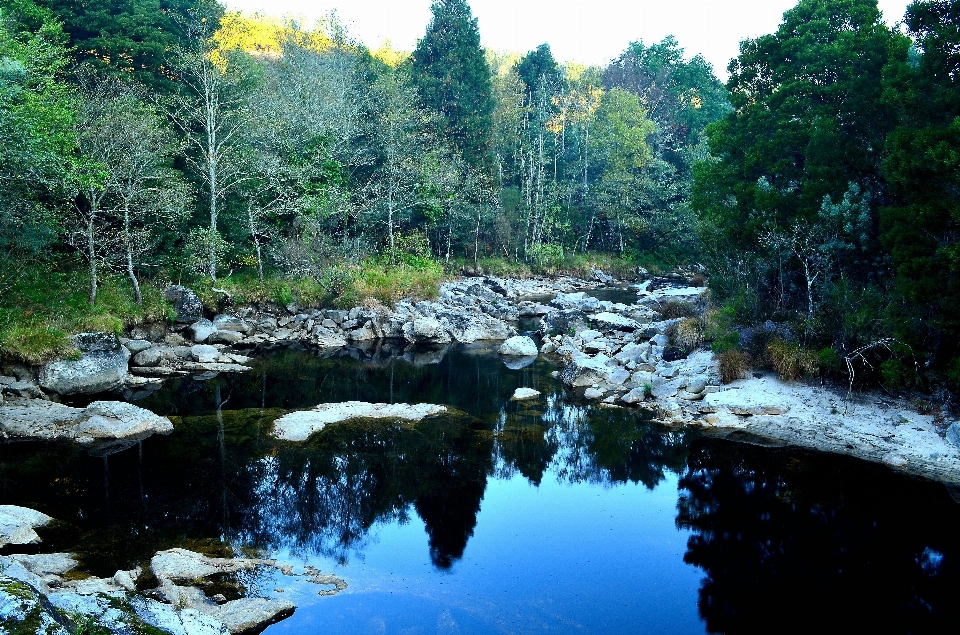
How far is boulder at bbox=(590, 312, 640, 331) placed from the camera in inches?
1153

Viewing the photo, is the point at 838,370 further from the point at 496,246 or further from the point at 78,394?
the point at 496,246

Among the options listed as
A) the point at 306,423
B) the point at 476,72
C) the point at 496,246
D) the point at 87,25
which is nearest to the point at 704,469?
the point at 306,423

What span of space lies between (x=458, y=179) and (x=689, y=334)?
87.9ft

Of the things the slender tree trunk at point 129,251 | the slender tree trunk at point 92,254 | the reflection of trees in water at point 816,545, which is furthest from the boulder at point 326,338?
the reflection of trees in water at point 816,545

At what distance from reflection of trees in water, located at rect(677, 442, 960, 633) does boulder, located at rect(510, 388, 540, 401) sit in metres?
5.96

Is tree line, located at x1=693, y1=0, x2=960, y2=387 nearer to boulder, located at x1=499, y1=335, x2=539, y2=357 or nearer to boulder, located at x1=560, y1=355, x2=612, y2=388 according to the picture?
boulder, located at x1=560, y1=355, x2=612, y2=388

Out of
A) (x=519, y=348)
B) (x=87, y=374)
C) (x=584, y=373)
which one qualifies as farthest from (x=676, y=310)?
(x=87, y=374)

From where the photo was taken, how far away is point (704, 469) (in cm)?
1528

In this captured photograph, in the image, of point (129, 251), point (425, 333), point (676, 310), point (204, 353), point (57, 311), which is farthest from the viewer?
point (425, 333)

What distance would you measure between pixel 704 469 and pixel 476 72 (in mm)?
42734

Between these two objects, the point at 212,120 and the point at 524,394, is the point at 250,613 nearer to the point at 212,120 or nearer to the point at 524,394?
the point at 524,394

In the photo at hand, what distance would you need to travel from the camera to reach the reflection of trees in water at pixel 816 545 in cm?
973

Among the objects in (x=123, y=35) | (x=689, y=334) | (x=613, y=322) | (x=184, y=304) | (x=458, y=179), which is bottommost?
(x=613, y=322)

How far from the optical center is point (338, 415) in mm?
17844
